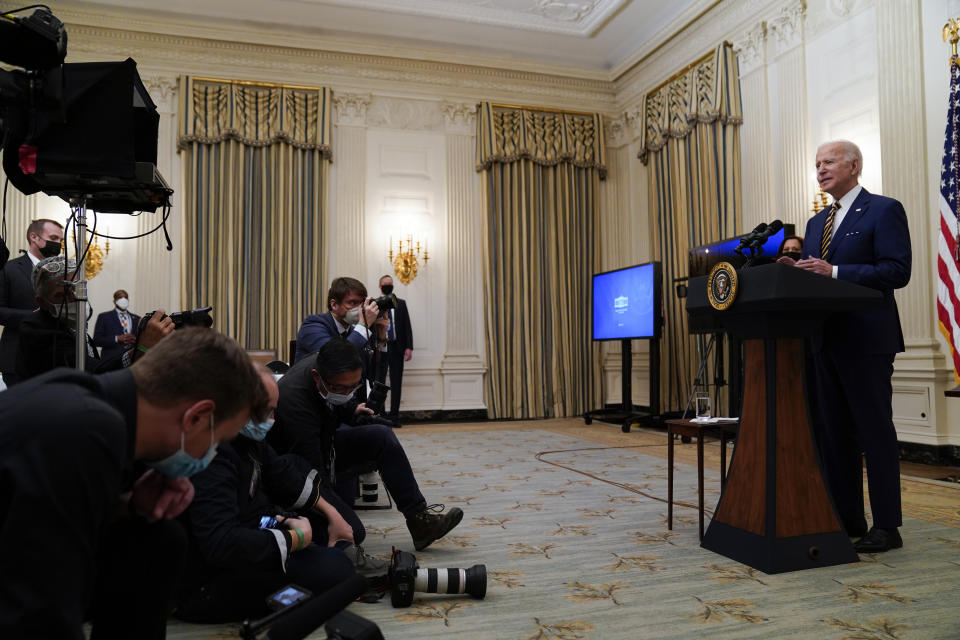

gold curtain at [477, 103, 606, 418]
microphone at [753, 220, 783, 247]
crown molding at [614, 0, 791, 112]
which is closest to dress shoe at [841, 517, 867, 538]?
microphone at [753, 220, 783, 247]

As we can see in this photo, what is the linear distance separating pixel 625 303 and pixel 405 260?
2.41 meters

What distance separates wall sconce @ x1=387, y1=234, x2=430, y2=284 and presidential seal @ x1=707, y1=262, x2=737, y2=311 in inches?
203

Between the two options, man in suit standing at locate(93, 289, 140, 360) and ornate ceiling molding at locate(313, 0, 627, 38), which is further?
ornate ceiling molding at locate(313, 0, 627, 38)

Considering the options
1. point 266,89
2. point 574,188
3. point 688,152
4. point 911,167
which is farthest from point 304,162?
point 911,167

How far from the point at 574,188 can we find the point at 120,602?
7.16 metres

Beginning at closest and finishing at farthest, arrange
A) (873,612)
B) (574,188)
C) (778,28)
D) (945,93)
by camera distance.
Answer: (873,612), (945,93), (778,28), (574,188)

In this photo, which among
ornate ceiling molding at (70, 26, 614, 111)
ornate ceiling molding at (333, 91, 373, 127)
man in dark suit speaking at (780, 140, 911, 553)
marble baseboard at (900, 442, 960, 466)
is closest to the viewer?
man in dark suit speaking at (780, 140, 911, 553)

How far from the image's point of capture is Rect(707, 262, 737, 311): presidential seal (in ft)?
7.34

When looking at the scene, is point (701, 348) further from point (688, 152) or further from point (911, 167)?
point (911, 167)

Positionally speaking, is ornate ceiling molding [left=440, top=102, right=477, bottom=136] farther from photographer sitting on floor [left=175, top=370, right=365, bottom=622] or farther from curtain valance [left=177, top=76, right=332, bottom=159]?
photographer sitting on floor [left=175, top=370, right=365, bottom=622]

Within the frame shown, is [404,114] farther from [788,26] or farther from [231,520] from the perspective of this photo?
[231,520]

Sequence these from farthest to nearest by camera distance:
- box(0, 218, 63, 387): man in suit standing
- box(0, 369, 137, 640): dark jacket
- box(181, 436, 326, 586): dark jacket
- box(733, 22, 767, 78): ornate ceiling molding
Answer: box(733, 22, 767, 78): ornate ceiling molding, box(0, 218, 63, 387): man in suit standing, box(181, 436, 326, 586): dark jacket, box(0, 369, 137, 640): dark jacket

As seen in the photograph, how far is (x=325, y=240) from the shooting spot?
7066 mm

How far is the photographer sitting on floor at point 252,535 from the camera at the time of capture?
5.22 ft
